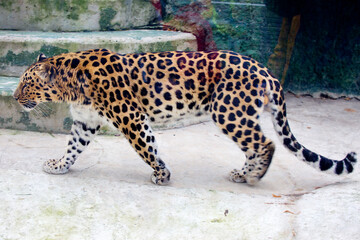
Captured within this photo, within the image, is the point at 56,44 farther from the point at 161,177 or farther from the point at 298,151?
the point at 298,151

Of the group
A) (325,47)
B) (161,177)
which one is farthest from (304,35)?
(161,177)

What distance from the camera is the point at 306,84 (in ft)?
25.1

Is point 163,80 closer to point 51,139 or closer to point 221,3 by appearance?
point 51,139

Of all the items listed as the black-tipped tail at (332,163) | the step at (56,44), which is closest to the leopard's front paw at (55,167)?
the step at (56,44)

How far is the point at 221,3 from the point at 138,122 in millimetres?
3255

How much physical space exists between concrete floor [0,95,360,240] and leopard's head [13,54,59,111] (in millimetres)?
687

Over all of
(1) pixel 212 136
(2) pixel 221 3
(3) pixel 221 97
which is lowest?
(1) pixel 212 136

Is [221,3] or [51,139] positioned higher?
[221,3]

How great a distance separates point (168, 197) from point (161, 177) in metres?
→ 0.33

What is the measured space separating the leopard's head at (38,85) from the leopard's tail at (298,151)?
78.9 inches

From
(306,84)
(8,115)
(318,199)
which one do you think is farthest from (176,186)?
(306,84)

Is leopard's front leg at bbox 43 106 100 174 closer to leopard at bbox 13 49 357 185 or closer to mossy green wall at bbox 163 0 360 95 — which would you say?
leopard at bbox 13 49 357 185

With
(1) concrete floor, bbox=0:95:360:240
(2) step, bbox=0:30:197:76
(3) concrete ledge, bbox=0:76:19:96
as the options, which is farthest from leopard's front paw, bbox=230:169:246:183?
(3) concrete ledge, bbox=0:76:19:96

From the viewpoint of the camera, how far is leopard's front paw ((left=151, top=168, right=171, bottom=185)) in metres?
4.20
